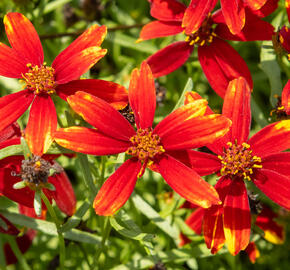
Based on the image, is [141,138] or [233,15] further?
[233,15]

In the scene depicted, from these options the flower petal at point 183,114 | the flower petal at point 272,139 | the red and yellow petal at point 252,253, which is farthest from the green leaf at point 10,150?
the red and yellow petal at point 252,253

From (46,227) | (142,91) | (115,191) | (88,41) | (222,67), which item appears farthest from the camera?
(222,67)

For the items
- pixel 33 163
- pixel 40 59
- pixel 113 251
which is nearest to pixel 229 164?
pixel 33 163

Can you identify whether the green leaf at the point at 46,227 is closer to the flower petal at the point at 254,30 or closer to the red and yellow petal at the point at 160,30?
the red and yellow petal at the point at 160,30

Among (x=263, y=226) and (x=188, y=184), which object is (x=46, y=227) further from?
(x=263, y=226)

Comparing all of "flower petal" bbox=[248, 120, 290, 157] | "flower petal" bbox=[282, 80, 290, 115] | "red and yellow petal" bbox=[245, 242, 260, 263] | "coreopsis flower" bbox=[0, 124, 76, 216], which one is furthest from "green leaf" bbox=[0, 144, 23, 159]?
"red and yellow petal" bbox=[245, 242, 260, 263]

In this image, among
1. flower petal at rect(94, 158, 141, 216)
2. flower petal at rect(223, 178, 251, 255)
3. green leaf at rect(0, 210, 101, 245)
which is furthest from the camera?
green leaf at rect(0, 210, 101, 245)

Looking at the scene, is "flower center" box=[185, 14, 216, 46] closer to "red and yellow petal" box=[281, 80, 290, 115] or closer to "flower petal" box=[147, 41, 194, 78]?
"flower petal" box=[147, 41, 194, 78]

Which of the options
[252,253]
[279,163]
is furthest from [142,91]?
[252,253]
